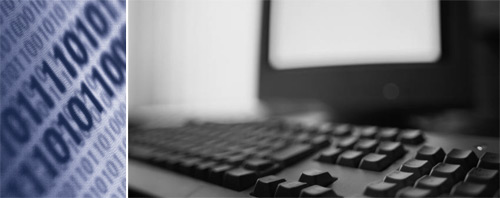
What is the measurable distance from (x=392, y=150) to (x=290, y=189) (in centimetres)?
8

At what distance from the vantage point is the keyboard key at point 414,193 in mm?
182

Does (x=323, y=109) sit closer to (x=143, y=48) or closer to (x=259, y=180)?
(x=259, y=180)

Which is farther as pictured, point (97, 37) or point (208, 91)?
point (208, 91)

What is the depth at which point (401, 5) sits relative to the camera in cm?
43

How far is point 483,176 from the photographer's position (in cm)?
20

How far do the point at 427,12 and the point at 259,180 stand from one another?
283 millimetres

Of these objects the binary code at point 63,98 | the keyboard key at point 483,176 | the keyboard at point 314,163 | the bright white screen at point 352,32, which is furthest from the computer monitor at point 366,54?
the binary code at point 63,98

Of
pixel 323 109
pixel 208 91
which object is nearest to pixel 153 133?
pixel 323 109

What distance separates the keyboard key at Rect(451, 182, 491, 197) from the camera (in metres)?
0.18

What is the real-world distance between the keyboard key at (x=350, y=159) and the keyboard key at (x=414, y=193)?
6 centimetres

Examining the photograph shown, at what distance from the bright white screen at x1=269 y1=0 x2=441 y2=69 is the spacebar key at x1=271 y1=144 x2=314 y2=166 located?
7.9 inches

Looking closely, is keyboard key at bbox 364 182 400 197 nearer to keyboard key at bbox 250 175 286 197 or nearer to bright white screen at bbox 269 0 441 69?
keyboard key at bbox 250 175 286 197

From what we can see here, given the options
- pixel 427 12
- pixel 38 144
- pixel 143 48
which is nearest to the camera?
pixel 38 144

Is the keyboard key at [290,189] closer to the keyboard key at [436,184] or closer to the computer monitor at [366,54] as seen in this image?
the keyboard key at [436,184]
